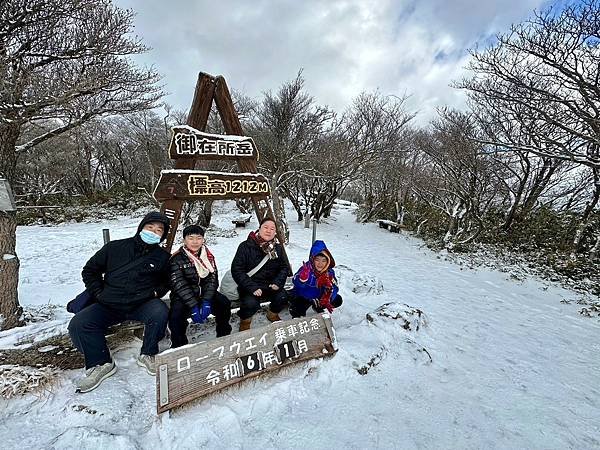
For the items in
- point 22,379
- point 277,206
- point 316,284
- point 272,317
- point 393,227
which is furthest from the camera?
point 393,227

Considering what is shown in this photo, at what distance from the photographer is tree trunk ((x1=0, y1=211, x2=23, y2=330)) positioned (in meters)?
3.37

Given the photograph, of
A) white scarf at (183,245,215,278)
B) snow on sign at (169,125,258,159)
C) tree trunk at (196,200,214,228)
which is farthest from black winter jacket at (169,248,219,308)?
tree trunk at (196,200,214,228)

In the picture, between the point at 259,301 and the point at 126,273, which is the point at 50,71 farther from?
the point at 259,301

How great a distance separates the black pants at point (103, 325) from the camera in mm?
2488

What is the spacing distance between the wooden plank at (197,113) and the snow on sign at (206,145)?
129 millimetres

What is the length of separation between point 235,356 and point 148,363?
32.6 inches

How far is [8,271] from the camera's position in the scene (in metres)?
3.46

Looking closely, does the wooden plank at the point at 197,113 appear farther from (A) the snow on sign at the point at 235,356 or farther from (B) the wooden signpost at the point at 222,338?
(A) the snow on sign at the point at 235,356

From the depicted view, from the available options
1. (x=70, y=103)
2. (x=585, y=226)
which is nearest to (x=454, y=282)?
(x=585, y=226)

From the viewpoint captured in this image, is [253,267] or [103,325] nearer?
[103,325]

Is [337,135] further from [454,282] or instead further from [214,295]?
[214,295]

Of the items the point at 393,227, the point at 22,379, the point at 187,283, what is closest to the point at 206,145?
the point at 187,283

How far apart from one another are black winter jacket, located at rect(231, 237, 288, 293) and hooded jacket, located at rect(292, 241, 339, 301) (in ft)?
0.77

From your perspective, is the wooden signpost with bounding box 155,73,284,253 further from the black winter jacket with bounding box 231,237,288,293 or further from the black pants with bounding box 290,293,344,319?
the black pants with bounding box 290,293,344,319
